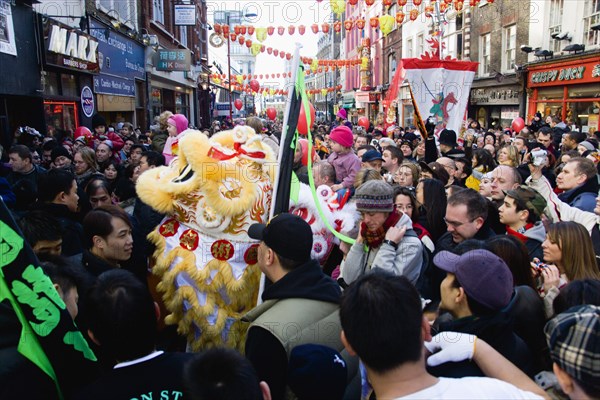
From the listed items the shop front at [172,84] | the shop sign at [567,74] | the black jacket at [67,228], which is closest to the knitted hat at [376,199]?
the black jacket at [67,228]

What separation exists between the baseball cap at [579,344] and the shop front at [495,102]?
1727 centimetres

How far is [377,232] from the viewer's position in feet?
9.29

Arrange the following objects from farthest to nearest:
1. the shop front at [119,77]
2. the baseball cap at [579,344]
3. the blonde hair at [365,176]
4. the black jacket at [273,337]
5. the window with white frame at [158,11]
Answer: the window with white frame at [158,11]
the shop front at [119,77]
the blonde hair at [365,176]
the black jacket at [273,337]
the baseball cap at [579,344]

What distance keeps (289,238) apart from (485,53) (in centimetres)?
1947

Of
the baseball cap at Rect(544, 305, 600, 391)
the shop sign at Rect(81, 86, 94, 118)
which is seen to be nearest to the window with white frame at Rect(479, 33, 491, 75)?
the shop sign at Rect(81, 86, 94, 118)

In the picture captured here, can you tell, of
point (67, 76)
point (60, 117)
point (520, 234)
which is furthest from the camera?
point (67, 76)

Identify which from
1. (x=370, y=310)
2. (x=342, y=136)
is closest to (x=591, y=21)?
(x=342, y=136)

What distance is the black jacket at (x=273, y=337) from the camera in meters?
1.91

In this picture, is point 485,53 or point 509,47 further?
point 485,53

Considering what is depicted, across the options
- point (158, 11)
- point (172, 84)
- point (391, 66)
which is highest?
point (158, 11)

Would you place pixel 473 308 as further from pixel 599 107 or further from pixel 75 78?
pixel 599 107

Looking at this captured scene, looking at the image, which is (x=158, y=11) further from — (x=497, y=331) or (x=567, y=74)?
(x=497, y=331)

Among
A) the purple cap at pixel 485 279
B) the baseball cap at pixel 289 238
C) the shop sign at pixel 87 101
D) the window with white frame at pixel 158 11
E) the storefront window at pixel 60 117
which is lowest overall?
the purple cap at pixel 485 279

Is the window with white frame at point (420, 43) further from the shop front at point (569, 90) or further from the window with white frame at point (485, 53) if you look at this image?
the shop front at point (569, 90)
